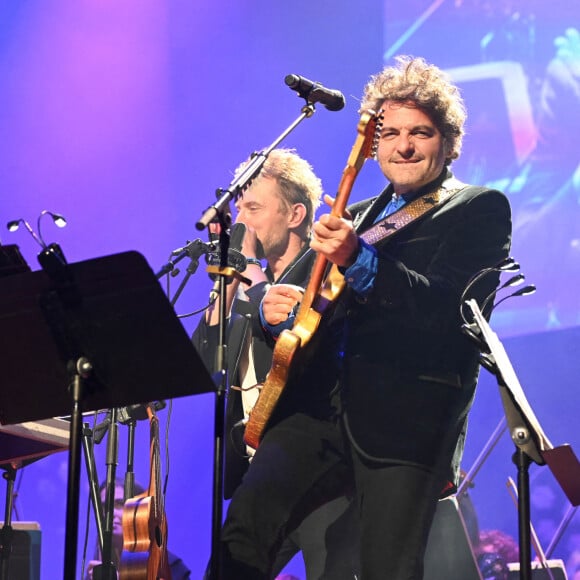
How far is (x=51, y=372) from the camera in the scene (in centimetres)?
266

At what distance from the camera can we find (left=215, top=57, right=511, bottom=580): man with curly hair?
3.01 metres

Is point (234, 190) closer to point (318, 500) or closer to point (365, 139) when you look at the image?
point (365, 139)

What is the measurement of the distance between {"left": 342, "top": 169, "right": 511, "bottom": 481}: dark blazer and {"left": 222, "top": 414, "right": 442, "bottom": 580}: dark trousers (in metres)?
0.09

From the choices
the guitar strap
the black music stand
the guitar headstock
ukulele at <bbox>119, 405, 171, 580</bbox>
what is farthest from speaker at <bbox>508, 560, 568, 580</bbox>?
the black music stand

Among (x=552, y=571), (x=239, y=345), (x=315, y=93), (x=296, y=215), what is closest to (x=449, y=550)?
(x=552, y=571)

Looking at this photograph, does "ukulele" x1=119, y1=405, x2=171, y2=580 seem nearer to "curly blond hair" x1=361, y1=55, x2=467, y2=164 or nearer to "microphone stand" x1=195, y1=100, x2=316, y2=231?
"microphone stand" x1=195, y1=100, x2=316, y2=231

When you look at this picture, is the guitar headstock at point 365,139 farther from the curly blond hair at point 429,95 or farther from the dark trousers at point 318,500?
the dark trousers at point 318,500

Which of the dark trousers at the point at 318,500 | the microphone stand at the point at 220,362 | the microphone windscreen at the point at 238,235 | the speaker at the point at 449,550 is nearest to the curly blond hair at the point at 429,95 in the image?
the microphone stand at the point at 220,362

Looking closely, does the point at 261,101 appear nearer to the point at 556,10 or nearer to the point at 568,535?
the point at 556,10

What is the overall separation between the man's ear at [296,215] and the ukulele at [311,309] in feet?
5.36

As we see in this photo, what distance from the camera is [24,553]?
14.7 feet

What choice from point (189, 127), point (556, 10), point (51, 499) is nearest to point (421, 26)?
point (556, 10)

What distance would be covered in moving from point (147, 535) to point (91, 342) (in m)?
1.78

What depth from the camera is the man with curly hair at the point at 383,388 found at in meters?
3.01
